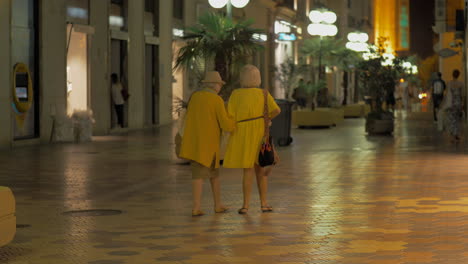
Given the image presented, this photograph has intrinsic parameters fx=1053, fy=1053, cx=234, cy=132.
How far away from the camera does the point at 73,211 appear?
11375 millimetres

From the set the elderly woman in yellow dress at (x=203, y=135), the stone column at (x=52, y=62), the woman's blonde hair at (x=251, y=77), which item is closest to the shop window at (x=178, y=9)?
the stone column at (x=52, y=62)

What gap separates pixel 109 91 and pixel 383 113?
7.85 meters

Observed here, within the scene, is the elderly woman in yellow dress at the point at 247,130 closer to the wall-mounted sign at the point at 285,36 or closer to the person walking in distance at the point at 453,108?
the person walking in distance at the point at 453,108

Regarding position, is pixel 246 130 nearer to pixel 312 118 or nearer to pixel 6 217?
pixel 6 217

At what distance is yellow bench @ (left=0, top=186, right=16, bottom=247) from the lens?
26.6 ft

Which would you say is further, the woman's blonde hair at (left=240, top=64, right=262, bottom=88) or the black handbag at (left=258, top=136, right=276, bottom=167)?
the woman's blonde hair at (left=240, top=64, right=262, bottom=88)

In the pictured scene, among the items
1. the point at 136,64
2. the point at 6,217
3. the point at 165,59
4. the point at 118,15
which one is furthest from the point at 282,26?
the point at 6,217

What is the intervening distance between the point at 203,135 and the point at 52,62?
15.5 metres

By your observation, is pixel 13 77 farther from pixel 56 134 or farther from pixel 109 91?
pixel 109 91

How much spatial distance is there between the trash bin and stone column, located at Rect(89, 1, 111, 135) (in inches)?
274

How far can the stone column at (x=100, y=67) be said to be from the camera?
95.9 ft

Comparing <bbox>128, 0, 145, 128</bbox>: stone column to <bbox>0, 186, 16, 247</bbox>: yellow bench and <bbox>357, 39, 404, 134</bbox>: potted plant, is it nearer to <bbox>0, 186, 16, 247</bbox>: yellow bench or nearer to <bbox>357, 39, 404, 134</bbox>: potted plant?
<bbox>357, 39, 404, 134</bbox>: potted plant

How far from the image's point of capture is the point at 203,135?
1109 centimetres

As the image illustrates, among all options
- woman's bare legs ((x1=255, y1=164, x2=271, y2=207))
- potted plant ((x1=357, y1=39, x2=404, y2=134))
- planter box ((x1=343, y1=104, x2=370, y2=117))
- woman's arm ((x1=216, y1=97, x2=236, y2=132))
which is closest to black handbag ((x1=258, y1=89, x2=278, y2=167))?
woman's bare legs ((x1=255, y1=164, x2=271, y2=207))
